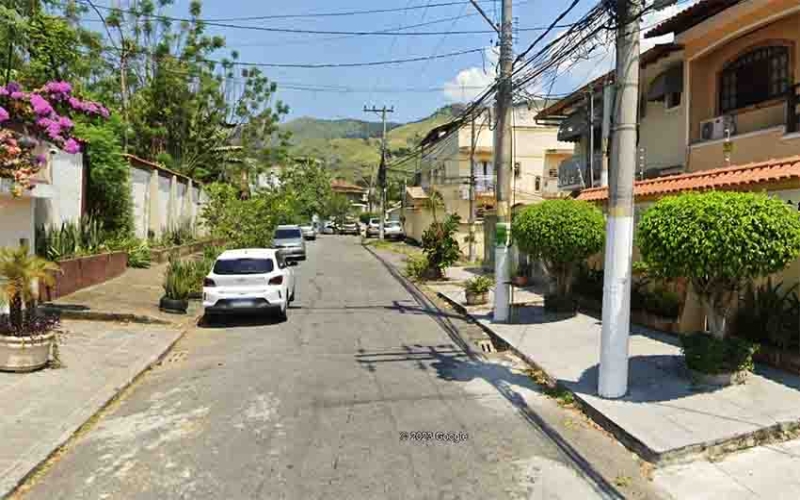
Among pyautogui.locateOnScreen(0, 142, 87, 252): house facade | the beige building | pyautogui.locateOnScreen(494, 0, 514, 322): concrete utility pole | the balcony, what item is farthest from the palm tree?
the beige building

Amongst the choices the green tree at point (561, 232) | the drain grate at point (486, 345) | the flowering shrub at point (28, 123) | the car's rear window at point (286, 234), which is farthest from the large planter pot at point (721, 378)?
the car's rear window at point (286, 234)

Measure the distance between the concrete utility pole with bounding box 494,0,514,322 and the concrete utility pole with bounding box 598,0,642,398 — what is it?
5.26 metres

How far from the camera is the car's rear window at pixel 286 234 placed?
1171 inches

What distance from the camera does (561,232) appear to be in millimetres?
11266

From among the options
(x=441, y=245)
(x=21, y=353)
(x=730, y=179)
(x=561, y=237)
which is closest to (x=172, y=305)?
(x=21, y=353)

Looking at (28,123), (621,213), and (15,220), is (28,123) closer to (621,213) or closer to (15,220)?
(15,220)

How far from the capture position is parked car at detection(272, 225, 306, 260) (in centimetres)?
2841

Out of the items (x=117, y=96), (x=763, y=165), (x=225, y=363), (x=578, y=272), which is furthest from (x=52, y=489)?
(x=117, y=96)

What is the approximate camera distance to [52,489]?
15.8 feet

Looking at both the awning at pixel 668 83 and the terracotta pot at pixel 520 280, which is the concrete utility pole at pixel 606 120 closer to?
the awning at pixel 668 83

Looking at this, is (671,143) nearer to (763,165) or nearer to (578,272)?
(578,272)

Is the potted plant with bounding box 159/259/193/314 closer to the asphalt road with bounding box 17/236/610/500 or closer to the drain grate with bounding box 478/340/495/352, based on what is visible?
the asphalt road with bounding box 17/236/610/500

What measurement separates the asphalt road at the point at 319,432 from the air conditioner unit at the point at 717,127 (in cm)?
820

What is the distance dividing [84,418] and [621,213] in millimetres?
6306
